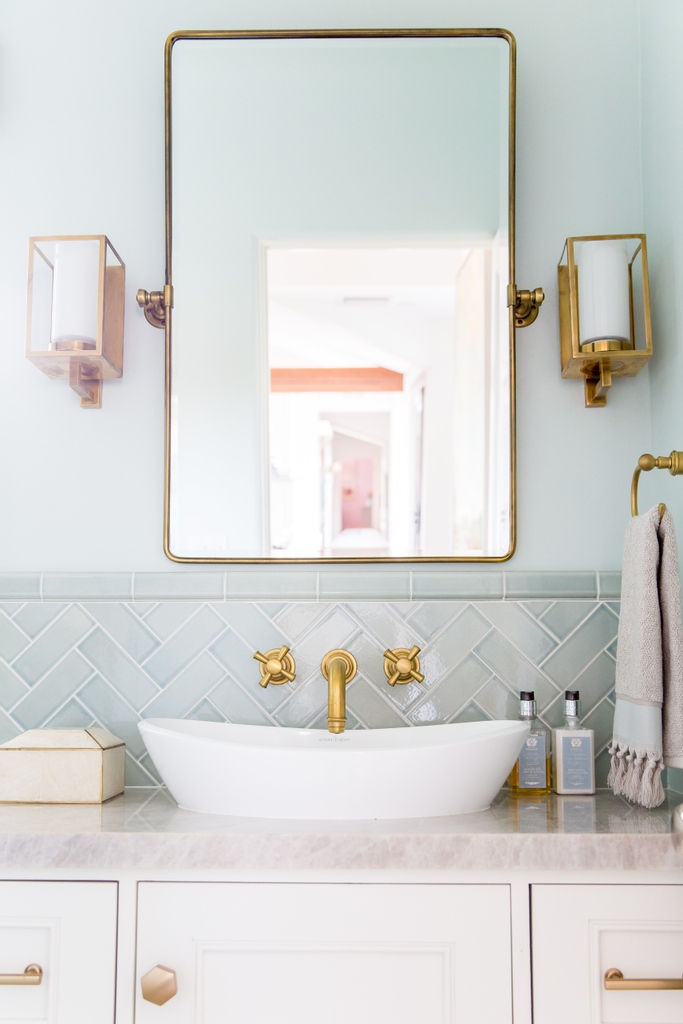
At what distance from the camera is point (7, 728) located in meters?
1.58

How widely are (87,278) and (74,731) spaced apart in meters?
0.83

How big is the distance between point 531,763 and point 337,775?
0.42 metres

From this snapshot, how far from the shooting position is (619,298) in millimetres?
1523

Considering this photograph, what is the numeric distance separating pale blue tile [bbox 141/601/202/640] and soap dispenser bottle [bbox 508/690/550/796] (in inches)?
25.2

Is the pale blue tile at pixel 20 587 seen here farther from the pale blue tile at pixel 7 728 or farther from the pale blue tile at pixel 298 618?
→ the pale blue tile at pixel 298 618

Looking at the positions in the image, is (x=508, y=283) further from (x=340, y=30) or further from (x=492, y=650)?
(x=492, y=650)

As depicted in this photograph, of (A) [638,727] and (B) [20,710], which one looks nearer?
(A) [638,727]

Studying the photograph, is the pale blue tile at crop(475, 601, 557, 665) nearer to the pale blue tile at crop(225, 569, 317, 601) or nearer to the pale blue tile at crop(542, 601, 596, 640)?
the pale blue tile at crop(542, 601, 596, 640)

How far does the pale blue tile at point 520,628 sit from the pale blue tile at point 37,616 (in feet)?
2.69

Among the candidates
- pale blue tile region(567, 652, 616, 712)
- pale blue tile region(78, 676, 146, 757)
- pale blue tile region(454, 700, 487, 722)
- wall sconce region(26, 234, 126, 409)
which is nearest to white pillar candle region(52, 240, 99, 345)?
wall sconce region(26, 234, 126, 409)

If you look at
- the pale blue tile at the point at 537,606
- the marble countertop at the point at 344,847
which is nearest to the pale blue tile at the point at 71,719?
the marble countertop at the point at 344,847

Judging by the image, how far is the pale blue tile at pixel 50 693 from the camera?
158cm

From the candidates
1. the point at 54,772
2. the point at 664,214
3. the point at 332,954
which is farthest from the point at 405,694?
the point at 664,214

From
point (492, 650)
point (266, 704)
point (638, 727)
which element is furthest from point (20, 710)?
point (638, 727)
